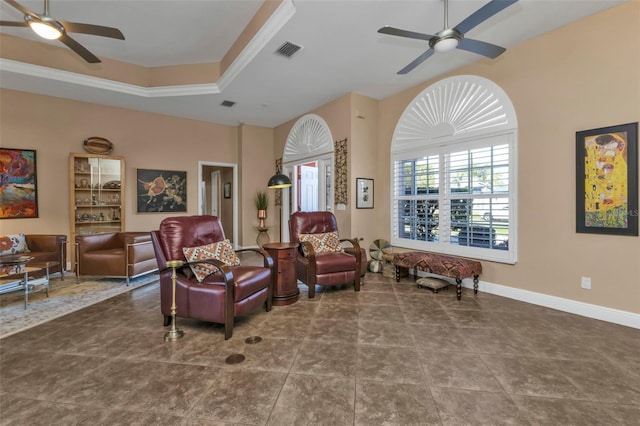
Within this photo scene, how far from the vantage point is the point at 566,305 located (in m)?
3.20

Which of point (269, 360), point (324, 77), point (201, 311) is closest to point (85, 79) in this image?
point (324, 77)

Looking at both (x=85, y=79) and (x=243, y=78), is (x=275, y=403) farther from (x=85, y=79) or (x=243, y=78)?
(x=85, y=79)

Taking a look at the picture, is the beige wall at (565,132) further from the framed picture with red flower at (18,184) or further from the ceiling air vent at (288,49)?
the framed picture with red flower at (18,184)

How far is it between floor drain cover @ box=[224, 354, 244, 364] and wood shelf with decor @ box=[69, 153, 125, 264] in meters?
4.60

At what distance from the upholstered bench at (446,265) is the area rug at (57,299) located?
4094mm

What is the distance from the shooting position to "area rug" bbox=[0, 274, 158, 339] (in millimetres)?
2938

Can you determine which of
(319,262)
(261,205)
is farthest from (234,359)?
(261,205)

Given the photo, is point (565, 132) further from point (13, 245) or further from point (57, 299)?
point (13, 245)

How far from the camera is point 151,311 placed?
3256 millimetres

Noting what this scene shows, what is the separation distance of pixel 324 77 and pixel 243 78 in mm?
1294

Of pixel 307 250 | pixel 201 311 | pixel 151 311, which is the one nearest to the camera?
pixel 201 311

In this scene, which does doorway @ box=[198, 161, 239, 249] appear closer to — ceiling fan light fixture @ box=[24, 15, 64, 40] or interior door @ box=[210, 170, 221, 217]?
interior door @ box=[210, 170, 221, 217]

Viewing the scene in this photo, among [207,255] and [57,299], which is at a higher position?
[207,255]

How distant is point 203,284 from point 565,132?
430 centimetres
